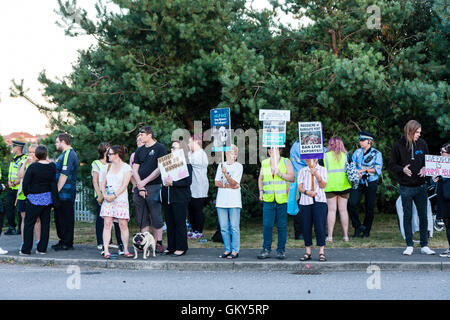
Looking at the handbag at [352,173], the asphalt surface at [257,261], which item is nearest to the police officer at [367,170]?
the handbag at [352,173]

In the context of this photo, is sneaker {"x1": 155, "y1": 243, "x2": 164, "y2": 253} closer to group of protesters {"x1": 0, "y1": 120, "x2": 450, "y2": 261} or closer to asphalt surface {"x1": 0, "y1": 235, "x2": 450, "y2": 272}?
group of protesters {"x1": 0, "y1": 120, "x2": 450, "y2": 261}

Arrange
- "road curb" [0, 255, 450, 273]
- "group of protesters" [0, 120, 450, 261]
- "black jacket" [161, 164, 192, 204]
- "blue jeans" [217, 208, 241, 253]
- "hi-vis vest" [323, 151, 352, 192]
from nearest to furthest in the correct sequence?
"road curb" [0, 255, 450, 273] → "group of protesters" [0, 120, 450, 261] → "blue jeans" [217, 208, 241, 253] → "black jacket" [161, 164, 192, 204] → "hi-vis vest" [323, 151, 352, 192]

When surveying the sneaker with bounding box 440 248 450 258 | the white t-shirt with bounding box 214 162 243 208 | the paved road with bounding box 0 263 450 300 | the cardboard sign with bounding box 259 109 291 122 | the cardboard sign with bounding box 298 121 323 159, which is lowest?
the paved road with bounding box 0 263 450 300

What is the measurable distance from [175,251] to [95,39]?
719cm

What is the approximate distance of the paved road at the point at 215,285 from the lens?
6.93 metres

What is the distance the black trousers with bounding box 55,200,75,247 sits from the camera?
36.2 feet

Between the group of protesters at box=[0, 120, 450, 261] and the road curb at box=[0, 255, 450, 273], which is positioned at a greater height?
the group of protesters at box=[0, 120, 450, 261]

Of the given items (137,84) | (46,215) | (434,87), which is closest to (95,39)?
(137,84)

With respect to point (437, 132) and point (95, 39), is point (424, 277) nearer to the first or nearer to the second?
point (437, 132)

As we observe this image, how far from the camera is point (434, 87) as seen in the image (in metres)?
12.8

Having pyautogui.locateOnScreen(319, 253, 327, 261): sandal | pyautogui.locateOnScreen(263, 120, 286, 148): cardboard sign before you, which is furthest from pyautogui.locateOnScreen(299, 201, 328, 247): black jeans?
pyautogui.locateOnScreen(263, 120, 286, 148): cardboard sign

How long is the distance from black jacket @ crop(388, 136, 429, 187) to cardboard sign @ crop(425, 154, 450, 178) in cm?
20

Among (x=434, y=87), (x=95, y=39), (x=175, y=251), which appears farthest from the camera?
(x=95, y=39)
